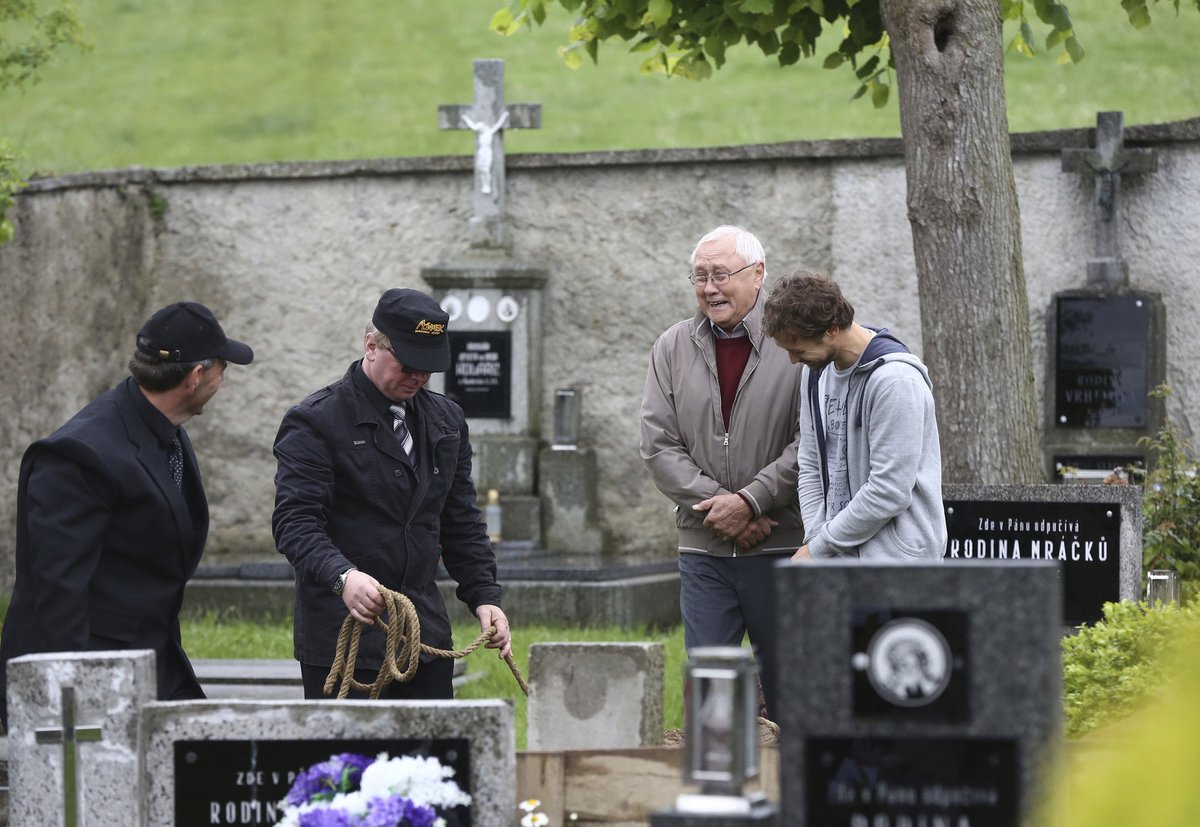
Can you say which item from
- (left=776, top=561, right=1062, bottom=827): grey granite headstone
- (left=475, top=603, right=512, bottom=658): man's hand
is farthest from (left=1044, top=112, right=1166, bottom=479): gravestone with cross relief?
(left=776, top=561, right=1062, bottom=827): grey granite headstone

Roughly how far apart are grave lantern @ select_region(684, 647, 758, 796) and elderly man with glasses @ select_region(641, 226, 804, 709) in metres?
2.23

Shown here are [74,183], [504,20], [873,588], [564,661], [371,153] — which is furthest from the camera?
[371,153]

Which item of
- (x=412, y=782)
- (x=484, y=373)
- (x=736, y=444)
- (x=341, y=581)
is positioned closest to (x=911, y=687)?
(x=412, y=782)

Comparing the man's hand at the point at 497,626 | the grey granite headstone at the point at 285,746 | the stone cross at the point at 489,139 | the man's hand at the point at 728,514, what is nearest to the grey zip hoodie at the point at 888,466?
the man's hand at the point at 728,514

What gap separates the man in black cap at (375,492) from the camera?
4.85m

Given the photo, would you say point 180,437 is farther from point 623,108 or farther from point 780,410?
point 623,108

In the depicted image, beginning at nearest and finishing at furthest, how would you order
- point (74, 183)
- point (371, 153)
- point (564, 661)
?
1. point (564, 661)
2. point (74, 183)
3. point (371, 153)

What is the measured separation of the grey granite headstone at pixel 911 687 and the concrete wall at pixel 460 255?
836 centimetres

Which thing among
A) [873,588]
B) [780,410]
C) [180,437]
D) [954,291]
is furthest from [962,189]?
[873,588]

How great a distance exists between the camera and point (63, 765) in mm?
3883

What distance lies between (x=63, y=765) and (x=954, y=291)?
482cm

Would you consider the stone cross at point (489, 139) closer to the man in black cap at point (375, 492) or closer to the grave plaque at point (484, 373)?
the grave plaque at point (484, 373)

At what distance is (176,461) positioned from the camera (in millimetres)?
4684

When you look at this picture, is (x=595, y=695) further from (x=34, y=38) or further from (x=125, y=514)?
(x=34, y=38)
